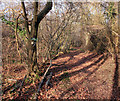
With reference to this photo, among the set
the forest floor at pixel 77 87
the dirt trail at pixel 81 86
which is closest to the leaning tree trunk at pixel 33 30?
the forest floor at pixel 77 87

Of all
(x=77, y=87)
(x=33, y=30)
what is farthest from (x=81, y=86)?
(x=33, y=30)

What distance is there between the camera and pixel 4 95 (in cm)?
353

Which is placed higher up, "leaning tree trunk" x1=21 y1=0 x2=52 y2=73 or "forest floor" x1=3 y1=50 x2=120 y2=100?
"leaning tree trunk" x1=21 y1=0 x2=52 y2=73

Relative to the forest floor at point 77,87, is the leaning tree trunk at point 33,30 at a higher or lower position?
higher

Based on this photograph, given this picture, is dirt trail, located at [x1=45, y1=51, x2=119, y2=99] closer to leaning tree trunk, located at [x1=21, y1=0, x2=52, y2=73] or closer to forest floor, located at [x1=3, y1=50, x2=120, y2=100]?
Result: forest floor, located at [x1=3, y1=50, x2=120, y2=100]

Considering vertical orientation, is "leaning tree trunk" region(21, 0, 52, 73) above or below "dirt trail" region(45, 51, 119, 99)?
above

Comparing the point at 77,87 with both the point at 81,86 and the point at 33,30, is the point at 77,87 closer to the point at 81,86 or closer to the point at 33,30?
the point at 81,86

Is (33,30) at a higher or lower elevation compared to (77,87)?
higher

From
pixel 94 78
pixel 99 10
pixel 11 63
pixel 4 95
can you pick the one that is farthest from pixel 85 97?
pixel 99 10

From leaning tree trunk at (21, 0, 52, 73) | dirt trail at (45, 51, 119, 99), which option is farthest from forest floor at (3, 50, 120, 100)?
leaning tree trunk at (21, 0, 52, 73)

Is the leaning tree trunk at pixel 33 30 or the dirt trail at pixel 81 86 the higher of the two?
the leaning tree trunk at pixel 33 30

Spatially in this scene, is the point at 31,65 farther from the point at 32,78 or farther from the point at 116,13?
the point at 116,13

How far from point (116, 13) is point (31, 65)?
7023mm

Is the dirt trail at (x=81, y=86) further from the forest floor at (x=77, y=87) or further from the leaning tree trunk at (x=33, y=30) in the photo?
the leaning tree trunk at (x=33, y=30)
